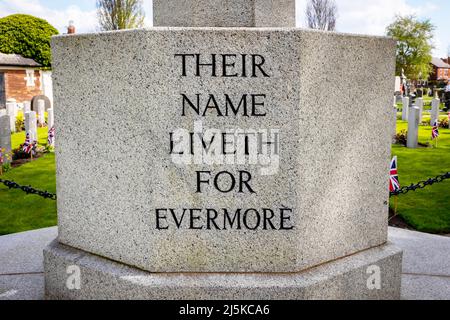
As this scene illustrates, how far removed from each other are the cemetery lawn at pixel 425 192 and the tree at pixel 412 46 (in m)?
43.0

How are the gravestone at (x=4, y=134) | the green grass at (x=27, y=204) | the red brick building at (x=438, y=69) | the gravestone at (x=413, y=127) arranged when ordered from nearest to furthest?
the green grass at (x=27, y=204), the gravestone at (x=4, y=134), the gravestone at (x=413, y=127), the red brick building at (x=438, y=69)

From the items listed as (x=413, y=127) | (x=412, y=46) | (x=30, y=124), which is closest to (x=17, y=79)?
(x=30, y=124)

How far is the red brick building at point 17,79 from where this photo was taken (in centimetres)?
2646

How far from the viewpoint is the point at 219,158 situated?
2771 mm

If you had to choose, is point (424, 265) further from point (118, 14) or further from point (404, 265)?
point (118, 14)

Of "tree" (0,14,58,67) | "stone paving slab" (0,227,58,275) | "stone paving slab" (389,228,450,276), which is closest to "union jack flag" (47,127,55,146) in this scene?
"stone paving slab" (0,227,58,275)

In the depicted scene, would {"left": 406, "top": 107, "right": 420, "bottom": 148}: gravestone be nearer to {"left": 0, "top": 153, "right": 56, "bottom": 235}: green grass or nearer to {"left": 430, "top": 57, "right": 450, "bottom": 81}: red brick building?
{"left": 0, "top": 153, "right": 56, "bottom": 235}: green grass

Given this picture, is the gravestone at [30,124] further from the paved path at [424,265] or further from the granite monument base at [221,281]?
the paved path at [424,265]

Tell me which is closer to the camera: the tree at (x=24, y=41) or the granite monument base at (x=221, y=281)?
the granite monument base at (x=221, y=281)

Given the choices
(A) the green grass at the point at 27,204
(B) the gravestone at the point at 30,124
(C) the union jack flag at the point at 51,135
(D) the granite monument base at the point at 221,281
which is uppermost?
(B) the gravestone at the point at 30,124

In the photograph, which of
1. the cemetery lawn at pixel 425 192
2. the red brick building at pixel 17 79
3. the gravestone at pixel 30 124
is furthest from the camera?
→ the red brick building at pixel 17 79

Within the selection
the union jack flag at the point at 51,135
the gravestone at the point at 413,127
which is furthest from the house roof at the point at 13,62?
the gravestone at the point at 413,127

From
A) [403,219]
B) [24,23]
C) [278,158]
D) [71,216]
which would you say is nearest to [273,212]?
[278,158]

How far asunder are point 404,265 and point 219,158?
6.56ft
